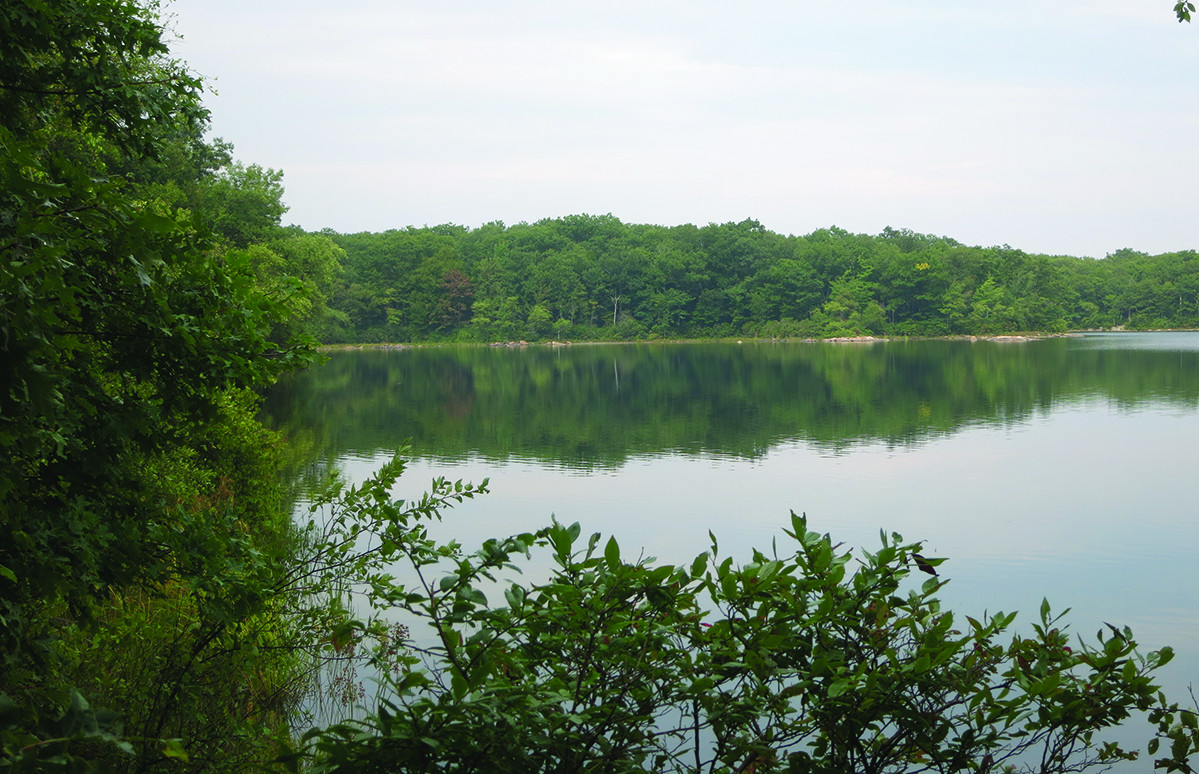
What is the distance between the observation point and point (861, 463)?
858 inches

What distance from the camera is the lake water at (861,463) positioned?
13.4 metres

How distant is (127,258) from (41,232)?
64 centimetres

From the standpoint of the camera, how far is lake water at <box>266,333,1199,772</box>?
13.4 metres

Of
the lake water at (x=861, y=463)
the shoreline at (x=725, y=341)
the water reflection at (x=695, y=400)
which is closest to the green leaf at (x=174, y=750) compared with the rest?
the lake water at (x=861, y=463)

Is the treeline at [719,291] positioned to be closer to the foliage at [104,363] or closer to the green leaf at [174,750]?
the foliage at [104,363]

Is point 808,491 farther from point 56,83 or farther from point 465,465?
point 56,83

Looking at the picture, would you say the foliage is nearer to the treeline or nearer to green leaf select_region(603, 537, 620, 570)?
green leaf select_region(603, 537, 620, 570)

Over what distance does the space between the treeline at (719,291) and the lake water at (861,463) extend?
168 feet

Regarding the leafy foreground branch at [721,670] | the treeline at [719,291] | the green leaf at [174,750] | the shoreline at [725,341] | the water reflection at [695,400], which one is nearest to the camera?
the green leaf at [174,750]

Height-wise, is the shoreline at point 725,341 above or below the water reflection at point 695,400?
above

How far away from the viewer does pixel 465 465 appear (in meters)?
21.9

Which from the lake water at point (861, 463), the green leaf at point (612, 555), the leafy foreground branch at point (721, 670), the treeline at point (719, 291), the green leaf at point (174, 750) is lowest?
the lake water at point (861, 463)

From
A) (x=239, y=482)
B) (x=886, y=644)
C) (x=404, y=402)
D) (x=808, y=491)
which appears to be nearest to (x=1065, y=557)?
(x=808, y=491)

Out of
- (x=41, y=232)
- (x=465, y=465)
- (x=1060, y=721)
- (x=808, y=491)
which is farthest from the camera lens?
(x=465, y=465)
